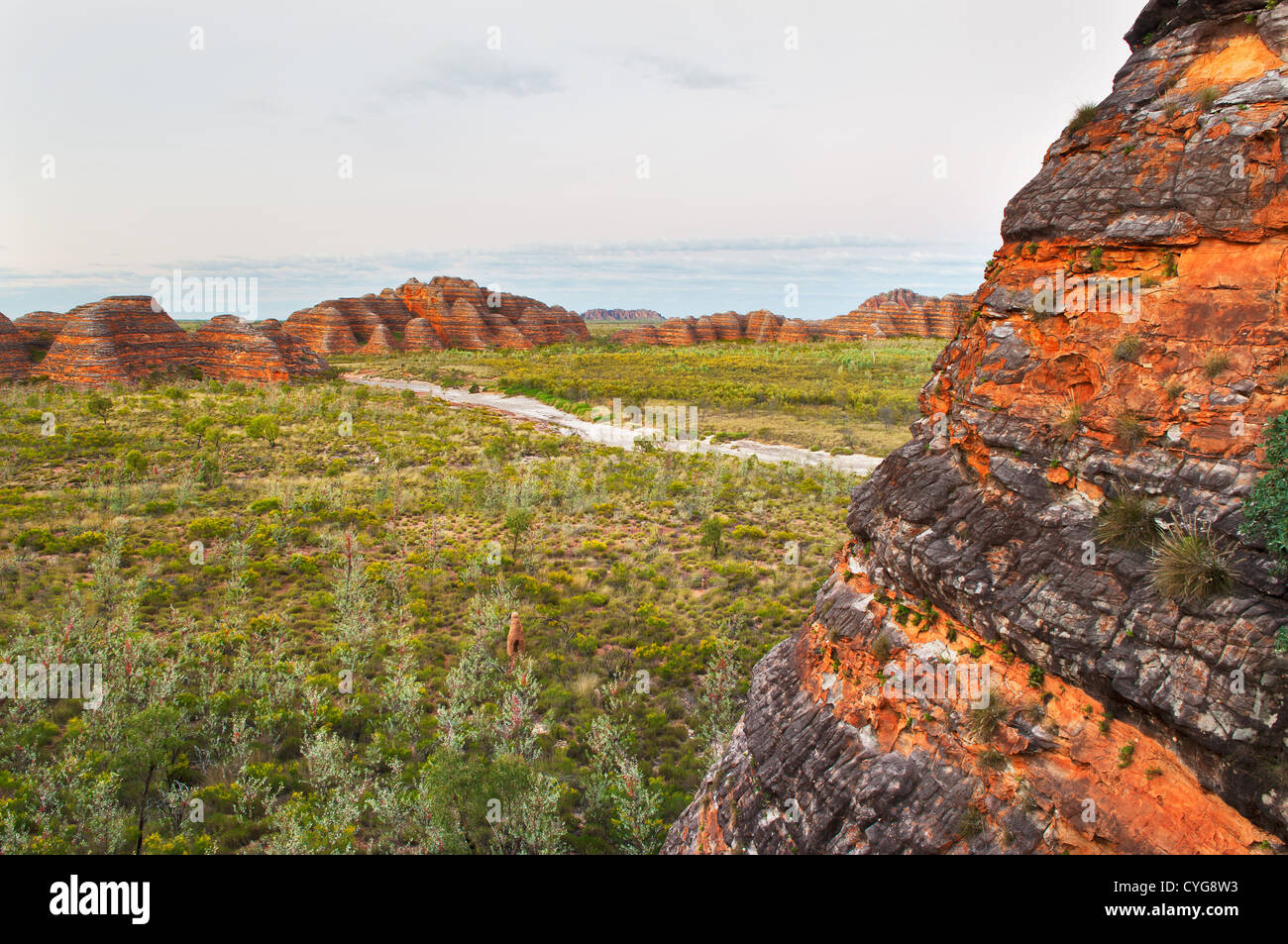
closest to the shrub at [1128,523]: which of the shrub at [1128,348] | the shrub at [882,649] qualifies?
the shrub at [1128,348]

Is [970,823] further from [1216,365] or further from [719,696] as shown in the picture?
[719,696]

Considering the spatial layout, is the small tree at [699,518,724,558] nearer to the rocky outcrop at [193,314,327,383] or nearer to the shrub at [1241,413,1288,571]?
the shrub at [1241,413,1288,571]

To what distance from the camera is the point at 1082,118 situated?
5.27m

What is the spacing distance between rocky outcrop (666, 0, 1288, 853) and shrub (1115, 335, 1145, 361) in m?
0.02

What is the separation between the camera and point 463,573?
12.2 metres

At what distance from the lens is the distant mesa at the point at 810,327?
86375 millimetres

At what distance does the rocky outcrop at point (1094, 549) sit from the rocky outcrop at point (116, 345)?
38695 mm

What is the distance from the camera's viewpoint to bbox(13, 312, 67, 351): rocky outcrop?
34.7 m

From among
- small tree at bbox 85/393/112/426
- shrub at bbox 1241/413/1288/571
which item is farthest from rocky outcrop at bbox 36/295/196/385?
shrub at bbox 1241/413/1288/571

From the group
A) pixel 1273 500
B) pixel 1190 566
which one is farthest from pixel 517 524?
pixel 1273 500

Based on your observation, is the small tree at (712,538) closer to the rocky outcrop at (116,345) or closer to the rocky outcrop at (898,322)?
the rocky outcrop at (116,345)

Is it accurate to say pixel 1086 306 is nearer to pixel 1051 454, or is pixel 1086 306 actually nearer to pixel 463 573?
pixel 1051 454

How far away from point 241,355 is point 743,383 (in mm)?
31216
